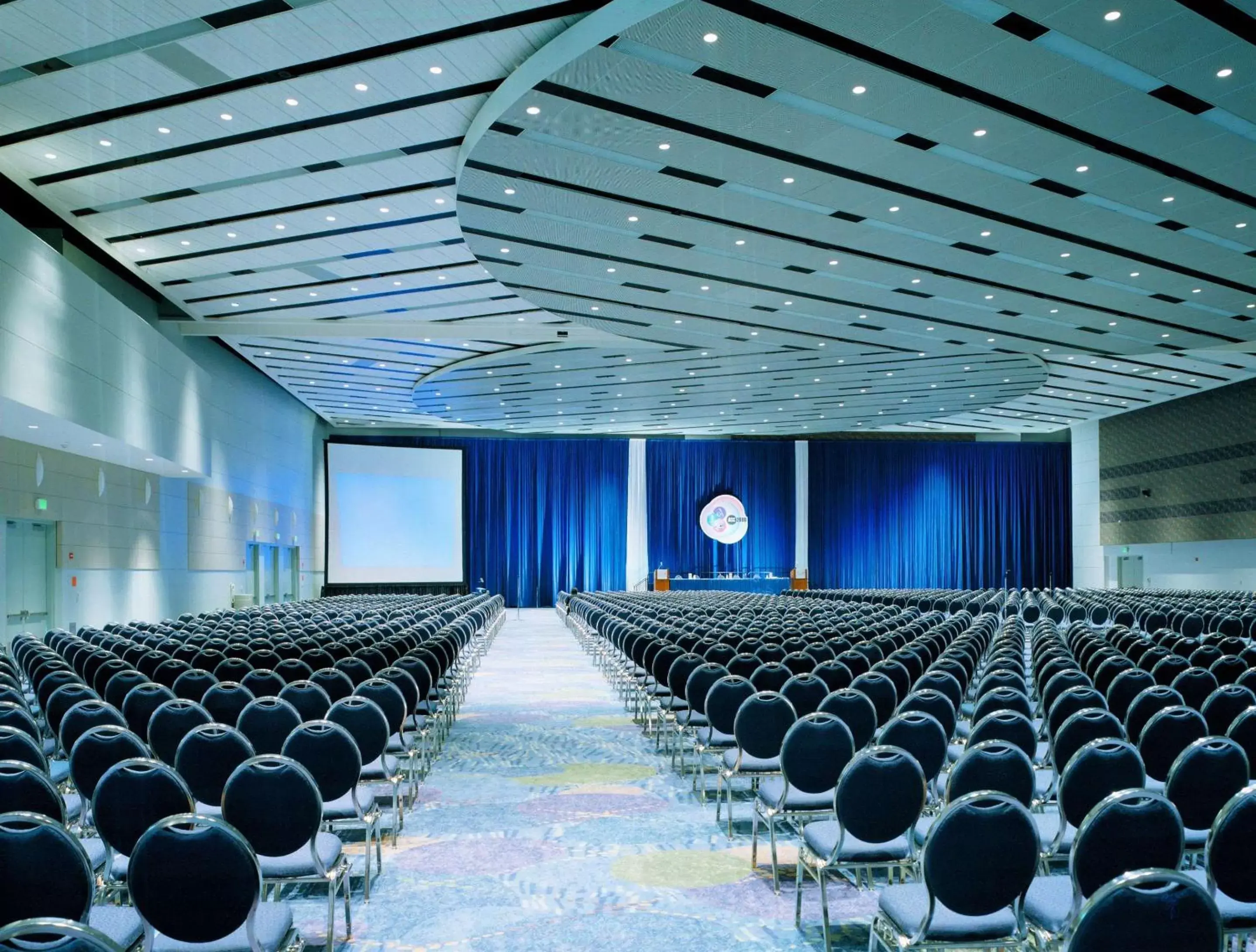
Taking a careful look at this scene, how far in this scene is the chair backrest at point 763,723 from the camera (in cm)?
665

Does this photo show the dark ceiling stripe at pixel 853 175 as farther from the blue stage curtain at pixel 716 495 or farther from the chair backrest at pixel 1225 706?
the blue stage curtain at pixel 716 495

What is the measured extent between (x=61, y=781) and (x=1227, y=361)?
92.2ft

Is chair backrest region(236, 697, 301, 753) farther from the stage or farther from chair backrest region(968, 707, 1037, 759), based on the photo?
the stage

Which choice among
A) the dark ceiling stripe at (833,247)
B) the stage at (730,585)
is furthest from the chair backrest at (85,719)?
the stage at (730,585)

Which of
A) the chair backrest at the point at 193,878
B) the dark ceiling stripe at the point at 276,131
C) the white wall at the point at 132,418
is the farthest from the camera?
the white wall at the point at 132,418

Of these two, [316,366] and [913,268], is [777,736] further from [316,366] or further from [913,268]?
[316,366]

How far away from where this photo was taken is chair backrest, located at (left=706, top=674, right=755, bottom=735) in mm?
7516

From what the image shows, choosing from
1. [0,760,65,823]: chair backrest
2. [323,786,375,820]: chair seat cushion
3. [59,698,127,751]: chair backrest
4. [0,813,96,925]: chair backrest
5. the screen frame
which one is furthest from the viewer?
the screen frame

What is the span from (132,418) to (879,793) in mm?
15948

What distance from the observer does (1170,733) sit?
18.7ft

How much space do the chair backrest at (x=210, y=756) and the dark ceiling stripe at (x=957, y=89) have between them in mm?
6182

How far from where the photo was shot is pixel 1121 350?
2186 centimetres

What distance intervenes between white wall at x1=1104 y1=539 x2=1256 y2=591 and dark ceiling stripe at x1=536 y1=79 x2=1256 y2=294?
17.0 metres

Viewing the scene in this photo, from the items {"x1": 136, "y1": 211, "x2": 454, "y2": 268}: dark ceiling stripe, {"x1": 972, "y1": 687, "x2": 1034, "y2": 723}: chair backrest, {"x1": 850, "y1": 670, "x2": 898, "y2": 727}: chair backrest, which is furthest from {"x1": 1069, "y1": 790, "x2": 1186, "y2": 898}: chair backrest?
{"x1": 136, "y1": 211, "x2": 454, "y2": 268}: dark ceiling stripe
